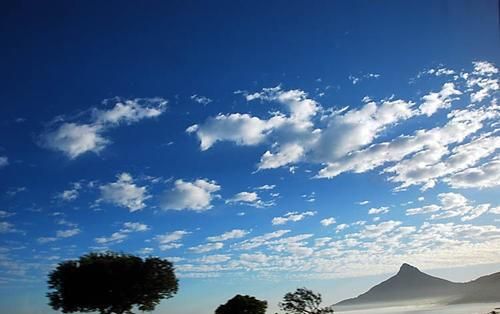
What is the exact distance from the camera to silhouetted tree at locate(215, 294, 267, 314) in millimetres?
79375

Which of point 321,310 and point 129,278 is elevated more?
point 129,278

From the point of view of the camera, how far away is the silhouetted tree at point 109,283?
72562 millimetres

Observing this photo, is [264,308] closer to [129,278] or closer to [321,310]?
[321,310]

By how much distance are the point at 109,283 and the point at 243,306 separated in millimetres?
21647

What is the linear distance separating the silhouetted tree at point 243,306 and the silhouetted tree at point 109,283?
9860 mm

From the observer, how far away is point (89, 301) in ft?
240

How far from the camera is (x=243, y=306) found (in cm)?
7944

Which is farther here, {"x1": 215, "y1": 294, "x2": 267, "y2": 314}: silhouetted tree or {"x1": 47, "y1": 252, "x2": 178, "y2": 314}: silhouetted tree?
{"x1": 215, "y1": 294, "x2": 267, "y2": 314}: silhouetted tree

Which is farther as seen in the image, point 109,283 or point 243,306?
point 243,306

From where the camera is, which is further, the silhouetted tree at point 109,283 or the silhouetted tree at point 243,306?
the silhouetted tree at point 243,306

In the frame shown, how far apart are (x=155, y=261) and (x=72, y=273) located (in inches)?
488

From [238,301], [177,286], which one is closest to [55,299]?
[177,286]

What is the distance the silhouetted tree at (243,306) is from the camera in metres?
79.4

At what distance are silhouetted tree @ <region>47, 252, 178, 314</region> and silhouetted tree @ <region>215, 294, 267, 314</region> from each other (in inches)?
388
